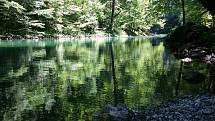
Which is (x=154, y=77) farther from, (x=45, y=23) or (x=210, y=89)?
(x=45, y=23)

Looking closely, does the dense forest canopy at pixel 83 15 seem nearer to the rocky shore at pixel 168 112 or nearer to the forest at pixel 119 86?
the forest at pixel 119 86

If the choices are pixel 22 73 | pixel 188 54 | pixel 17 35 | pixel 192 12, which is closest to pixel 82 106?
pixel 22 73

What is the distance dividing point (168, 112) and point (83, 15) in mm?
88223

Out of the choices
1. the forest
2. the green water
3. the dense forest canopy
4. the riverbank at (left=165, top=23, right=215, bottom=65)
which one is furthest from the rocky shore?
the dense forest canopy

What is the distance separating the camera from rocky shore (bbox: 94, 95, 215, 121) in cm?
1387

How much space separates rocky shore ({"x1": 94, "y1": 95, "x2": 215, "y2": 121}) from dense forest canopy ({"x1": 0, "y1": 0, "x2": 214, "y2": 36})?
34.0 metres

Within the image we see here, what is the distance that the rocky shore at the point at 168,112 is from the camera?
13.9m

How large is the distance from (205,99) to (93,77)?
10769 millimetres

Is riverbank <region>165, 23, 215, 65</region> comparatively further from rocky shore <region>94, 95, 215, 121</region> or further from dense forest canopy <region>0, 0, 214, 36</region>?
rocky shore <region>94, 95, 215, 121</region>

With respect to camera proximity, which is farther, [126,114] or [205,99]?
[205,99]

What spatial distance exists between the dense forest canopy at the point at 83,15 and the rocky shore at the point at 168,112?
34.0 meters

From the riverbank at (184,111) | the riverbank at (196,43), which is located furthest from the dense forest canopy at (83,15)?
the riverbank at (184,111)

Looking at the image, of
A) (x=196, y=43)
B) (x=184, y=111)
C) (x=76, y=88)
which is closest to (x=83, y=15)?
(x=196, y=43)

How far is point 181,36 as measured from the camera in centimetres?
4756
